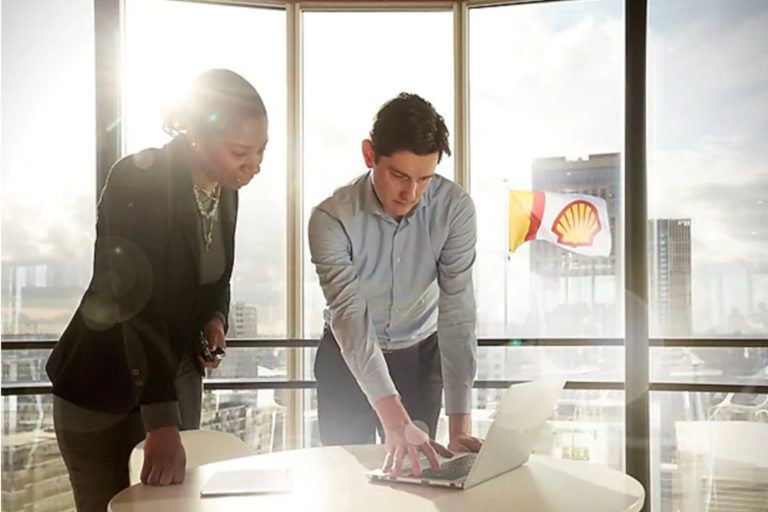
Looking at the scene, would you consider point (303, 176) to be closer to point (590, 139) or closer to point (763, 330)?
point (590, 139)

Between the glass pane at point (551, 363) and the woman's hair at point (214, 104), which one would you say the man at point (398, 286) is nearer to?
the woman's hair at point (214, 104)

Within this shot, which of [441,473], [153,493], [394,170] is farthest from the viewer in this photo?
[394,170]

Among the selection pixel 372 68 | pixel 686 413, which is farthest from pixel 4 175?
pixel 686 413

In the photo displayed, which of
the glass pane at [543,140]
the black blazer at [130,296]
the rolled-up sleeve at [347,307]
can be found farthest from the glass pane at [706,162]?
the black blazer at [130,296]

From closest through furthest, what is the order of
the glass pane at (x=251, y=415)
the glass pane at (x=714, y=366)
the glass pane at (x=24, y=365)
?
1. the glass pane at (x=24, y=365)
2. the glass pane at (x=714, y=366)
3. the glass pane at (x=251, y=415)

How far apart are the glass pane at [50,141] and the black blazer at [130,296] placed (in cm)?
240

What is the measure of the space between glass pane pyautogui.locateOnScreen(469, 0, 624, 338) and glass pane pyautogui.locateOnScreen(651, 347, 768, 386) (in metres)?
0.49

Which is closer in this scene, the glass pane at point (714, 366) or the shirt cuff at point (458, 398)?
the shirt cuff at point (458, 398)

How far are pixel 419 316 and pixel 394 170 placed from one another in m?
0.51

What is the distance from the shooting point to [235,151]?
5.44ft

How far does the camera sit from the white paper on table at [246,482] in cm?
153

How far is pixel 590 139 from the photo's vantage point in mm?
4301

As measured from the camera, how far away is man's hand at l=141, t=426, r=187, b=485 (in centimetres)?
150

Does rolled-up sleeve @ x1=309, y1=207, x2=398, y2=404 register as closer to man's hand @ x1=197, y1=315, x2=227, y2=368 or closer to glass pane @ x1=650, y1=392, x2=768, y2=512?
man's hand @ x1=197, y1=315, x2=227, y2=368
